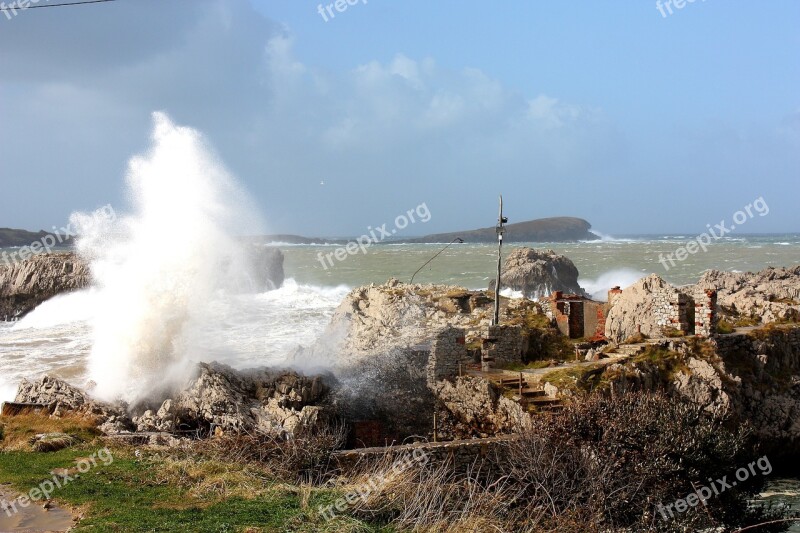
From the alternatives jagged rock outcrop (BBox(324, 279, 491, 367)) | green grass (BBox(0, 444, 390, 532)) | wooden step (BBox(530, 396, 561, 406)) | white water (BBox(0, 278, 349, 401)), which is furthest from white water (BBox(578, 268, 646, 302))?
green grass (BBox(0, 444, 390, 532))

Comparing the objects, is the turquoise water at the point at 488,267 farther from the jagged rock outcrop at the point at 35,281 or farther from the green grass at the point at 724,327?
the green grass at the point at 724,327

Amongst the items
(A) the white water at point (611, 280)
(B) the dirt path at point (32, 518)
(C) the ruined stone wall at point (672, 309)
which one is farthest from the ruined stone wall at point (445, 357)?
(A) the white water at point (611, 280)

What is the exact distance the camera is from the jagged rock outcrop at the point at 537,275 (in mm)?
47156

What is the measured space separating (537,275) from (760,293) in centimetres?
1671

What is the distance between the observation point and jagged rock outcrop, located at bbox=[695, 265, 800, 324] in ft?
80.1

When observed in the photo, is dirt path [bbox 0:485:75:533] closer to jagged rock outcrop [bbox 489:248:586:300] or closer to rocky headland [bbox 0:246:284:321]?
rocky headland [bbox 0:246:284:321]

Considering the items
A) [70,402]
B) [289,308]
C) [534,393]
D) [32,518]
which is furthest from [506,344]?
[289,308]

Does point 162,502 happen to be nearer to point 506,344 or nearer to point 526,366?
point 526,366

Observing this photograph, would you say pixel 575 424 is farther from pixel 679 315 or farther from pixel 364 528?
pixel 679 315

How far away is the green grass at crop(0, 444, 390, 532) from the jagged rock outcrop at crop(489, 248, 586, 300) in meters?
37.2

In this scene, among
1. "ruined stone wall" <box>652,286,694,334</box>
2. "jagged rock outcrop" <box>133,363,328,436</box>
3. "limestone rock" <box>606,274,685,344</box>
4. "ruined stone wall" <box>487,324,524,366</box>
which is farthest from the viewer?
"limestone rock" <box>606,274,685,344</box>

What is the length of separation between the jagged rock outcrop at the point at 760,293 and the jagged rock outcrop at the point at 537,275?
9384 mm

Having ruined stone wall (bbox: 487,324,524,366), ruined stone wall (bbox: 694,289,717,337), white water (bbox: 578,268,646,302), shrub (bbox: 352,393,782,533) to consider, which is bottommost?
shrub (bbox: 352,393,782,533)

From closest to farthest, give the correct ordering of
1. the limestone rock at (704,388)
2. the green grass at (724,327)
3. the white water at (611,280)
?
the limestone rock at (704,388) → the green grass at (724,327) → the white water at (611,280)
